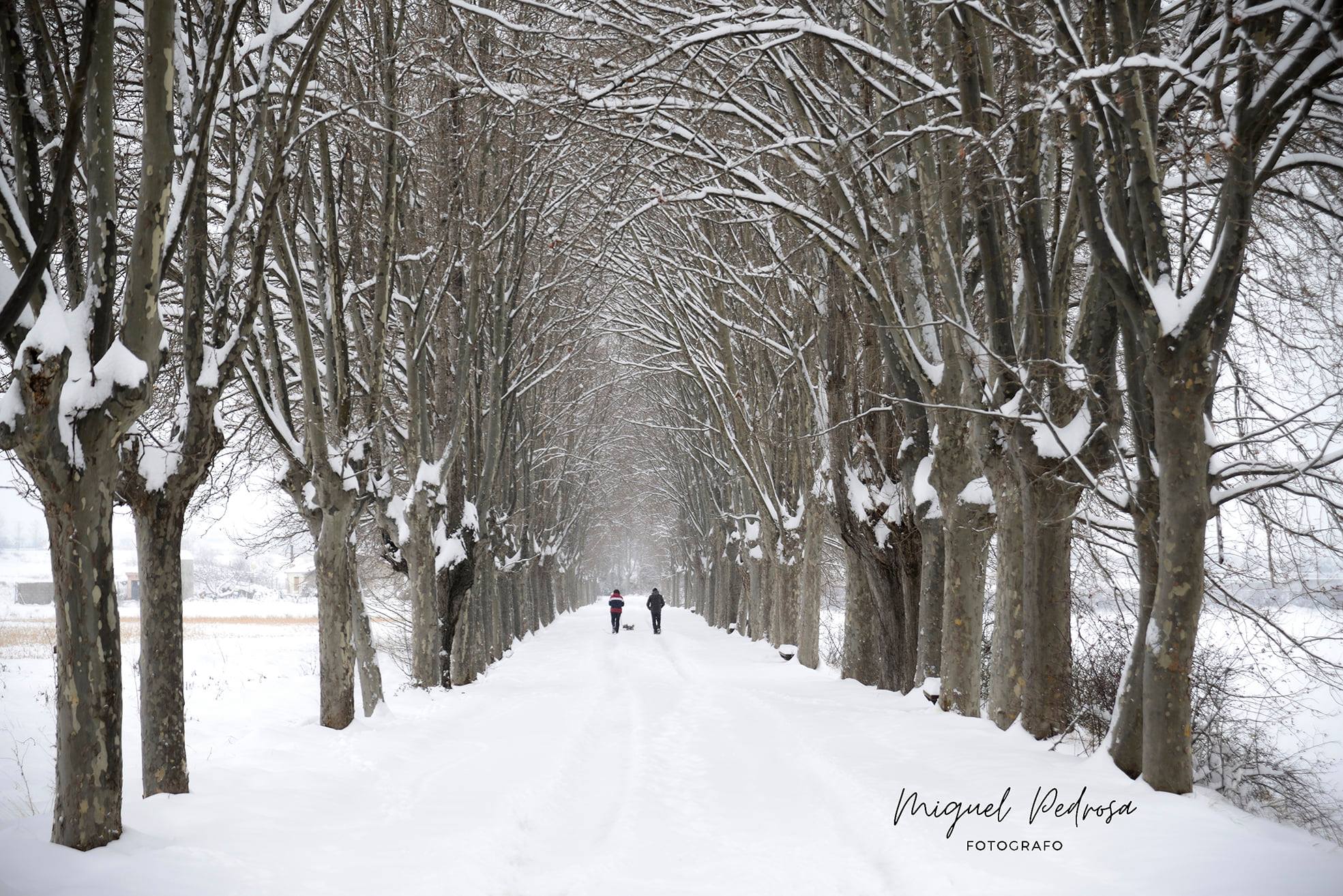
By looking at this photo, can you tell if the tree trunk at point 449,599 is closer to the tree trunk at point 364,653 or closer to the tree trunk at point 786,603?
the tree trunk at point 364,653

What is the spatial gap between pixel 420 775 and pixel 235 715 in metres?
8.60

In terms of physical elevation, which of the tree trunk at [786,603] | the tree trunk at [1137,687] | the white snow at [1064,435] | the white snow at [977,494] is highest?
the white snow at [1064,435]

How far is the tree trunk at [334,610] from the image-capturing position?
9.38 metres

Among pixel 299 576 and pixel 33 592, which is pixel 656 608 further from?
pixel 299 576

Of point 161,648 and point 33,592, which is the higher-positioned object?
point 161,648

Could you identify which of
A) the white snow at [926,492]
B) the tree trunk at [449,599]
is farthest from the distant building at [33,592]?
the white snow at [926,492]

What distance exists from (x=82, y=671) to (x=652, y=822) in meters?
3.30

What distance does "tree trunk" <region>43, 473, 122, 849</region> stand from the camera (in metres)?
4.39

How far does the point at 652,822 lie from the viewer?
5.73 meters

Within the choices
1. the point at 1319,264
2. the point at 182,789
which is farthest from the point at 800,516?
the point at 182,789

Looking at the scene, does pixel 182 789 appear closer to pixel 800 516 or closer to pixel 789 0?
pixel 789 0

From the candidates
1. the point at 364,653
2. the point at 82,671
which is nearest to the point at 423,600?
the point at 364,653

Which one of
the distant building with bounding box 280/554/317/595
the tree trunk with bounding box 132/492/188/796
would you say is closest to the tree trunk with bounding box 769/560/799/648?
the tree trunk with bounding box 132/492/188/796

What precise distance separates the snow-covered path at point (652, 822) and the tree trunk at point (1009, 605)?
38cm
